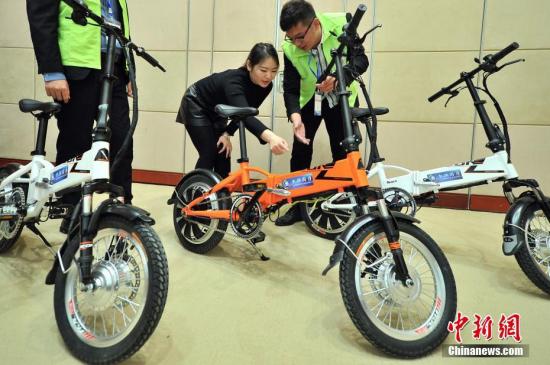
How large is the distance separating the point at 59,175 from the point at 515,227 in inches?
72.6

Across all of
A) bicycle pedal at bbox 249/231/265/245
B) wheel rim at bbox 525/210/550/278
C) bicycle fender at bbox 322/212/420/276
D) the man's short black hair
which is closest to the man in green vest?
the man's short black hair

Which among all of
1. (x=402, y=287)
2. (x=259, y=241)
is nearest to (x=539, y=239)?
(x=402, y=287)

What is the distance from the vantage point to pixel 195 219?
2.03 m

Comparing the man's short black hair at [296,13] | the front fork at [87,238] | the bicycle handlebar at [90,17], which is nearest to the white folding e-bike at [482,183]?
the man's short black hair at [296,13]

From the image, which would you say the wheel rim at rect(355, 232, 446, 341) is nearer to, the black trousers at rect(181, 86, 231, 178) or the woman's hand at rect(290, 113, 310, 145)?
the woman's hand at rect(290, 113, 310, 145)

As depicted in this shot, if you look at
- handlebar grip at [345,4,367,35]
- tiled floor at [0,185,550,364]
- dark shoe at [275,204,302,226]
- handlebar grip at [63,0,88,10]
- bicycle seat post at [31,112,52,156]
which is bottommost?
tiled floor at [0,185,550,364]

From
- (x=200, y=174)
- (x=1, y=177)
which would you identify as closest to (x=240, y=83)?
(x=200, y=174)

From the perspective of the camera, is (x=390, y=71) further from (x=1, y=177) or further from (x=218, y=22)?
(x=1, y=177)

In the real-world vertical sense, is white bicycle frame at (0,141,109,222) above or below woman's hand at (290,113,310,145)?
below

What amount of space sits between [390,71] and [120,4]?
6.98 ft

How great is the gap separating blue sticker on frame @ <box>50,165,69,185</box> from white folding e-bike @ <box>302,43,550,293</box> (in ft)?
3.47

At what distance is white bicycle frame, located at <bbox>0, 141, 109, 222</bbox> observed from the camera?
4.05 feet

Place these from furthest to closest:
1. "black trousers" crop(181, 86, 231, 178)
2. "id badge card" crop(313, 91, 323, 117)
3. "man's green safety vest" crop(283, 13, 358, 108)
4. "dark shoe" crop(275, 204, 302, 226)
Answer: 1. "dark shoe" crop(275, 204, 302, 226)
2. "id badge card" crop(313, 91, 323, 117)
3. "black trousers" crop(181, 86, 231, 178)
4. "man's green safety vest" crop(283, 13, 358, 108)

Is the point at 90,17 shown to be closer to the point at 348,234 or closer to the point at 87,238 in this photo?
the point at 87,238
